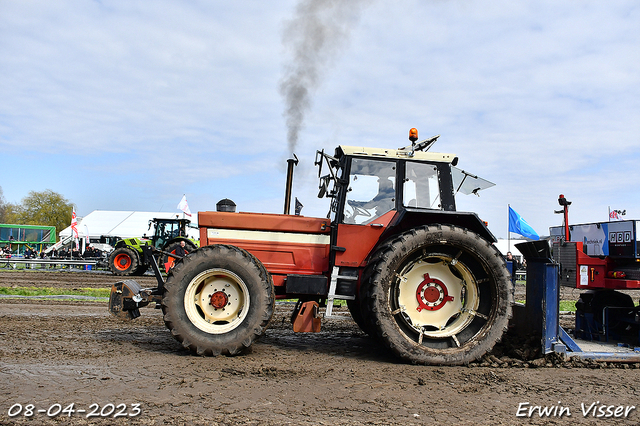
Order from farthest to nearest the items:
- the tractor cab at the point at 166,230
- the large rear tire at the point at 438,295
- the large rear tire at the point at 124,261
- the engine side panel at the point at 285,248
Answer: the tractor cab at the point at 166,230 < the large rear tire at the point at 124,261 < the engine side panel at the point at 285,248 < the large rear tire at the point at 438,295

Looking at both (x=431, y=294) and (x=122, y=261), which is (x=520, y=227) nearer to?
(x=431, y=294)

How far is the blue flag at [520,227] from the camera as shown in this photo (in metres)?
13.6

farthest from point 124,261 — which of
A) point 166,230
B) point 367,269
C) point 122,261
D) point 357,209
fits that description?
point 367,269

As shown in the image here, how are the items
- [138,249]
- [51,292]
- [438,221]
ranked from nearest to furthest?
[438,221], [51,292], [138,249]

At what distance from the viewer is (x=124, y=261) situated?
19.1 metres

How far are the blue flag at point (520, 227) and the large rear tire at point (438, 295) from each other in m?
9.40

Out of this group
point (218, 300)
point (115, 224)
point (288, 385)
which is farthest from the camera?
point (115, 224)

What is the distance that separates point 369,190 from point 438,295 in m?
1.40

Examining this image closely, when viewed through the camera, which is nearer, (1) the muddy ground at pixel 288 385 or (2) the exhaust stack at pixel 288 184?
(1) the muddy ground at pixel 288 385

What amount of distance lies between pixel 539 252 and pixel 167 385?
13.2 ft

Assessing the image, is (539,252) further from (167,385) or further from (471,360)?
(167,385)

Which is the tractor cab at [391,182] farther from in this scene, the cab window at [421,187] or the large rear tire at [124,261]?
the large rear tire at [124,261]

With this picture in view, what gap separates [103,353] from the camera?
4.93 metres

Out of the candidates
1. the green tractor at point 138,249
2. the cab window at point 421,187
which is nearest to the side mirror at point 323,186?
the cab window at point 421,187
